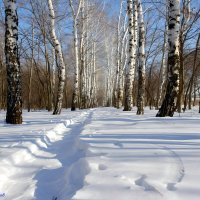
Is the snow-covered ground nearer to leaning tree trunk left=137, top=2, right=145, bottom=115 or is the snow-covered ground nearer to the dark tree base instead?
the dark tree base

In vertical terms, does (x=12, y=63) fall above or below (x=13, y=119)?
above

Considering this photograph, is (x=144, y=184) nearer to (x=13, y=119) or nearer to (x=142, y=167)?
(x=142, y=167)

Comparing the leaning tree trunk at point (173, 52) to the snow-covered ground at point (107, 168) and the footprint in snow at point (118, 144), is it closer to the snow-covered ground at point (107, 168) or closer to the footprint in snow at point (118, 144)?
the snow-covered ground at point (107, 168)

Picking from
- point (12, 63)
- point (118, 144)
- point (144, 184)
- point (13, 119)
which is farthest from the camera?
point (13, 119)

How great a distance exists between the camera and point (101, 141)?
5.86m

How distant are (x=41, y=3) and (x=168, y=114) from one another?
63.1 feet

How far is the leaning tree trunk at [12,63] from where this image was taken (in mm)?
9891

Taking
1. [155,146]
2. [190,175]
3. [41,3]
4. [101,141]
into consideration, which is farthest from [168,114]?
[41,3]

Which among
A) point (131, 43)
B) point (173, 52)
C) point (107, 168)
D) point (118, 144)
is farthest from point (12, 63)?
point (131, 43)

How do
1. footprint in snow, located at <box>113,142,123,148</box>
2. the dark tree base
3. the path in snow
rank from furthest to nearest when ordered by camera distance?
the dark tree base
footprint in snow, located at <box>113,142,123,148</box>
the path in snow

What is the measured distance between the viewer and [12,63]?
32.9ft

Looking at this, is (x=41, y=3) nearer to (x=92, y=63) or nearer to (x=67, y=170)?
(x=92, y=63)

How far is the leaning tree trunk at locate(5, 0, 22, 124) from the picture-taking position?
Answer: 9.89 m

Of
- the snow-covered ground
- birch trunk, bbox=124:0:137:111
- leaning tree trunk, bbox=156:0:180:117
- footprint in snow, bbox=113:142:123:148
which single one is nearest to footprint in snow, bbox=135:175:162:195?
the snow-covered ground
